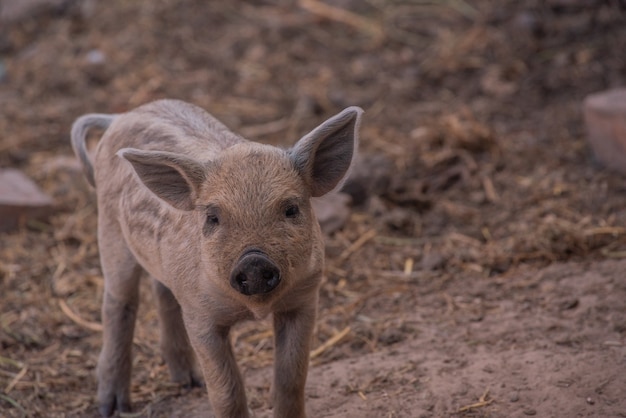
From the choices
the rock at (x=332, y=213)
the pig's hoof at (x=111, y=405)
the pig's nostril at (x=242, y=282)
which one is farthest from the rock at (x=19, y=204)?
the pig's nostril at (x=242, y=282)

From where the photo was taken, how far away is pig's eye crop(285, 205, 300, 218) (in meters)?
4.18

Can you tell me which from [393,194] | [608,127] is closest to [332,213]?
[393,194]

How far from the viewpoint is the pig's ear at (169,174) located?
171 inches

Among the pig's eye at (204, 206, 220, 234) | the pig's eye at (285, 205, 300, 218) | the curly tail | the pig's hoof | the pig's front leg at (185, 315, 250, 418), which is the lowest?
the pig's hoof

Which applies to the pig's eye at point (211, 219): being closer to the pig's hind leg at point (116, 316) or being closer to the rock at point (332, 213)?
the pig's hind leg at point (116, 316)

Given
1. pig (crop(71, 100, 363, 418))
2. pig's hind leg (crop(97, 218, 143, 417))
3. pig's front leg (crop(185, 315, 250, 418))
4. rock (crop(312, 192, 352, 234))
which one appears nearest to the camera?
pig (crop(71, 100, 363, 418))

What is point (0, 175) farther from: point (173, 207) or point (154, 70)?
point (173, 207)

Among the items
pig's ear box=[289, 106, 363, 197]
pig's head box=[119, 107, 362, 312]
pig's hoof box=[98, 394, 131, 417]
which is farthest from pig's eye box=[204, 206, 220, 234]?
pig's hoof box=[98, 394, 131, 417]

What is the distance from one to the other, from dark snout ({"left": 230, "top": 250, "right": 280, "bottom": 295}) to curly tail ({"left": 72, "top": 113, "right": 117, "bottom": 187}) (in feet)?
6.96

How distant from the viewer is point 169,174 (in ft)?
14.6

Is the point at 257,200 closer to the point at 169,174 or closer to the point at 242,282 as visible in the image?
the point at 242,282

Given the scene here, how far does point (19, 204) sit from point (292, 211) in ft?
14.1

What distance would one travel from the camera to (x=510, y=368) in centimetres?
520

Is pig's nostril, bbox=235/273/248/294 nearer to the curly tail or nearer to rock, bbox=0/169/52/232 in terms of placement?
the curly tail
